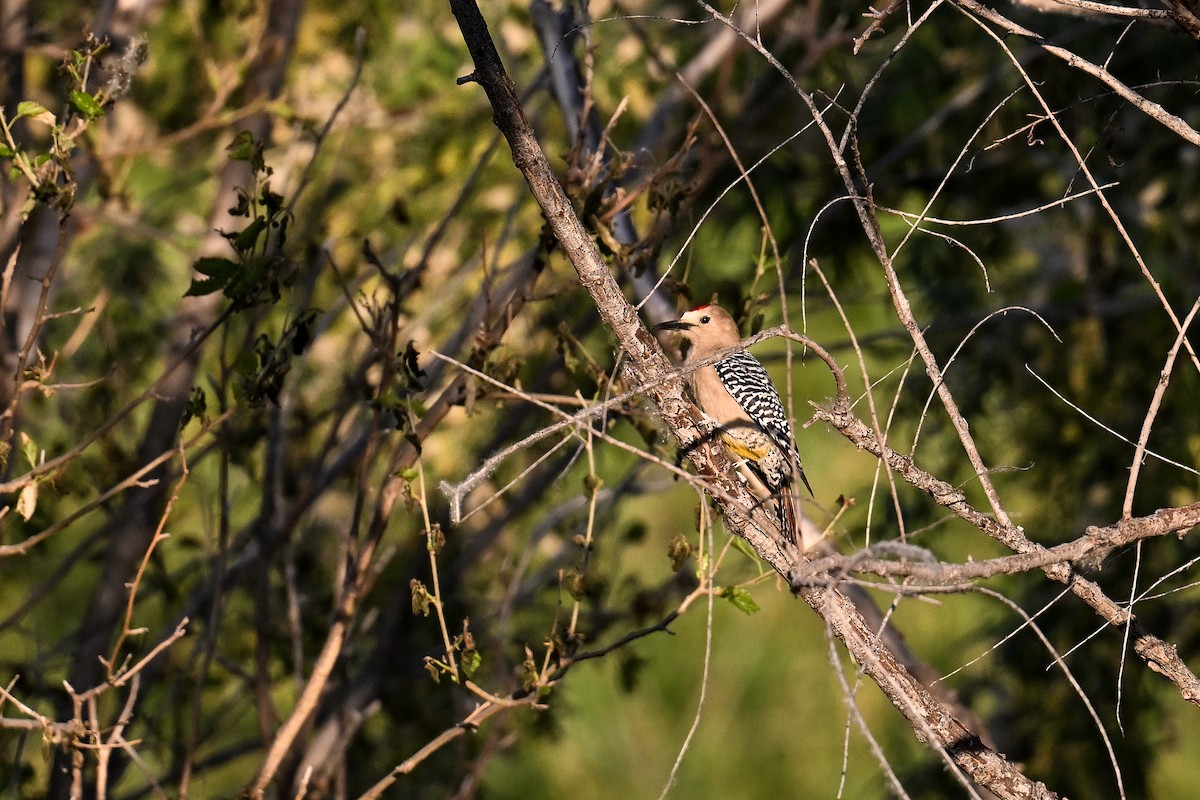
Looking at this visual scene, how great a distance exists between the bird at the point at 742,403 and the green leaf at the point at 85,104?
91.8 inches

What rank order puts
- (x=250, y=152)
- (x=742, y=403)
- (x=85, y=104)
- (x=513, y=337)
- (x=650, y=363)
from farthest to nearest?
1. (x=513, y=337)
2. (x=742, y=403)
3. (x=250, y=152)
4. (x=85, y=104)
5. (x=650, y=363)

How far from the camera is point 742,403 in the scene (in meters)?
4.99

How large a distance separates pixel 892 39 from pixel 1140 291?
4.44 ft

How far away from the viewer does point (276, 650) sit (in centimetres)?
406

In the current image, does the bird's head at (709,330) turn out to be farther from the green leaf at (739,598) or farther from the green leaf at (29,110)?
the green leaf at (29,110)

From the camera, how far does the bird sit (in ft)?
15.5

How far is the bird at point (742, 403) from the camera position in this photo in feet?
15.5

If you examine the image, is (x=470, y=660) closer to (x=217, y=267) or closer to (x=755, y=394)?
(x=217, y=267)

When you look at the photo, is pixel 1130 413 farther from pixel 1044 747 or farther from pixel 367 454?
pixel 367 454

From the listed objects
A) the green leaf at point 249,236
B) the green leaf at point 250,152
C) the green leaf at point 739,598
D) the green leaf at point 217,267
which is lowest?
the green leaf at point 739,598

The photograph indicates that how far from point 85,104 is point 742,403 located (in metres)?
2.99

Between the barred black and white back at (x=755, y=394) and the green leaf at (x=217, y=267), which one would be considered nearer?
the green leaf at (x=217, y=267)

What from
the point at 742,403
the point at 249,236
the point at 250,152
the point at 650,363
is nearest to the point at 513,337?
the point at 742,403

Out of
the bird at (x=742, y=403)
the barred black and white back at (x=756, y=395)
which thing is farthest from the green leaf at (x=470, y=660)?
the barred black and white back at (x=756, y=395)
